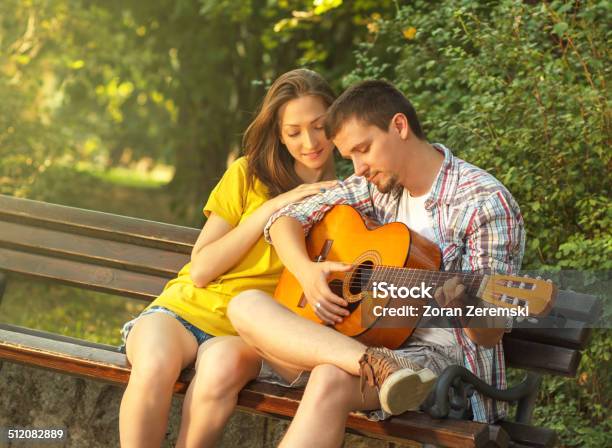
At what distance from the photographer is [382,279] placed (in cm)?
352

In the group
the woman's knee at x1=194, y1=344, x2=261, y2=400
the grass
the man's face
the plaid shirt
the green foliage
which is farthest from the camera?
the grass

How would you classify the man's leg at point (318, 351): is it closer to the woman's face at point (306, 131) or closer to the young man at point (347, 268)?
the young man at point (347, 268)

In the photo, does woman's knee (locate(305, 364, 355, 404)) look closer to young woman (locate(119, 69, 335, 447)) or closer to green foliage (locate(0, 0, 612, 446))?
young woman (locate(119, 69, 335, 447))

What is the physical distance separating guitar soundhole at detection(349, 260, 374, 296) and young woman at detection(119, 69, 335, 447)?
409mm

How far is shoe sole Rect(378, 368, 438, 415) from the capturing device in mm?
3125

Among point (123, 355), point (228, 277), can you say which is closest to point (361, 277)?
point (228, 277)

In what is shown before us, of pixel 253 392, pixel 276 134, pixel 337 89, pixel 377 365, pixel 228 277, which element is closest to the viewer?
pixel 377 365

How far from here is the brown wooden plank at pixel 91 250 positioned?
461 cm

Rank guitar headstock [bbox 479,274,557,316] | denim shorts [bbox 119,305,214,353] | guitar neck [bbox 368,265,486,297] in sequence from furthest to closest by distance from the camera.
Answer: denim shorts [bbox 119,305,214,353]
guitar neck [bbox 368,265,486,297]
guitar headstock [bbox 479,274,557,316]

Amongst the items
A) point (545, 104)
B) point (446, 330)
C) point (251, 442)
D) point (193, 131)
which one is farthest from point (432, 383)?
point (193, 131)

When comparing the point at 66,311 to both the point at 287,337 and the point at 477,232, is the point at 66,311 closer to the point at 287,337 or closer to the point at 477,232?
the point at 287,337

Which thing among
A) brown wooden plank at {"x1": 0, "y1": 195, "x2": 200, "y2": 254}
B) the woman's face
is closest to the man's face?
the woman's face

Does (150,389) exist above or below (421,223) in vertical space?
below

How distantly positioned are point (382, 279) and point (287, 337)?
0.36m
